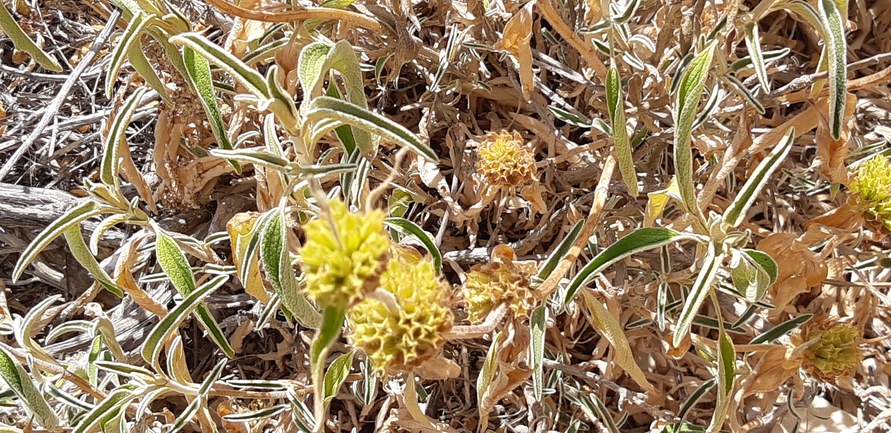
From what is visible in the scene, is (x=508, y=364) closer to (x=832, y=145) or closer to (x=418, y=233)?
(x=418, y=233)

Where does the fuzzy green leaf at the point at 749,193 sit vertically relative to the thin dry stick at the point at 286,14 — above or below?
below

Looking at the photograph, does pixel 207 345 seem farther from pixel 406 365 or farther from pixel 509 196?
pixel 406 365

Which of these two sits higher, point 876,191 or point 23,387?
point 876,191

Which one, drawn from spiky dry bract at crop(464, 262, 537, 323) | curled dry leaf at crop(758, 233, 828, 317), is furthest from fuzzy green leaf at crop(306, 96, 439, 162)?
curled dry leaf at crop(758, 233, 828, 317)

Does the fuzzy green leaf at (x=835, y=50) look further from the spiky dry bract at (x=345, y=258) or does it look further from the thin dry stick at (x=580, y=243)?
the spiky dry bract at (x=345, y=258)

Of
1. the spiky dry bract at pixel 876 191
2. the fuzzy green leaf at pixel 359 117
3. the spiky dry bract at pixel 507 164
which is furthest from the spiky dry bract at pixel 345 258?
the spiky dry bract at pixel 876 191

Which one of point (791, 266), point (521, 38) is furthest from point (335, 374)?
point (791, 266)

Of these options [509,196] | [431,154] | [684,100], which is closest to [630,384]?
[509,196]
